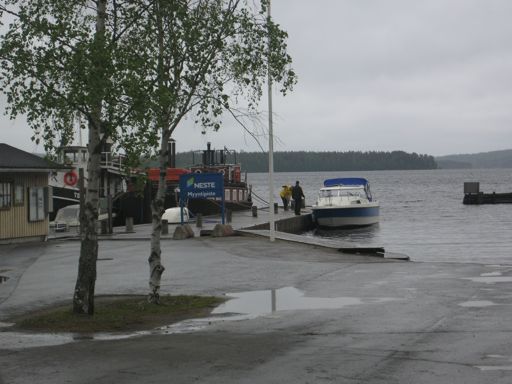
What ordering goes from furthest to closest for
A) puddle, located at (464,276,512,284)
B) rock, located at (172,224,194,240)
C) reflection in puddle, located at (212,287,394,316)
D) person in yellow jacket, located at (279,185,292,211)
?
1. person in yellow jacket, located at (279,185,292,211)
2. rock, located at (172,224,194,240)
3. puddle, located at (464,276,512,284)
4. reflection in puddle, located at (212,287,394,316)

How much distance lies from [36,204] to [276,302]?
1650 cm

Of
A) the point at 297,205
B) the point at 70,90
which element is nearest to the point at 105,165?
the point at 297,205

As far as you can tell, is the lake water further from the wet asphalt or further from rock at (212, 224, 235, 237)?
the wet asphalt

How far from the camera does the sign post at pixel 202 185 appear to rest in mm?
30141

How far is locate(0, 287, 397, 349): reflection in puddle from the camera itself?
426 inches

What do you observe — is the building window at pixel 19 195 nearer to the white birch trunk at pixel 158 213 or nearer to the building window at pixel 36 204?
the building window at pixel 36 204

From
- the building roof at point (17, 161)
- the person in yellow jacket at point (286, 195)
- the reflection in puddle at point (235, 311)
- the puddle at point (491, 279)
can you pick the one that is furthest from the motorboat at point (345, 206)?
the reflection in puddle at point (235, 311)

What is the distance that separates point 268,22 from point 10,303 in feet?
21.5

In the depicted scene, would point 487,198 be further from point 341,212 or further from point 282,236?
point 282,236

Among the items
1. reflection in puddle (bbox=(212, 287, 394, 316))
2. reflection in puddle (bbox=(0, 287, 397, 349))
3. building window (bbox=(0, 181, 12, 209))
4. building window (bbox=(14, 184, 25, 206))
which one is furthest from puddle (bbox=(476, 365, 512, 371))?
building window (bbox=(14, 184, 25, 206))

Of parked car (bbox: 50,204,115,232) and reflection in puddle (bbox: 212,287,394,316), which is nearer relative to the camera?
reflection in puddle (bbox: 212,287,394,316)

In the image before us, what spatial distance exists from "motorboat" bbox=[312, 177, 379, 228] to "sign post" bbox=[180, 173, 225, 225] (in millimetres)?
→ 18462

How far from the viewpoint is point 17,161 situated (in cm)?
2742

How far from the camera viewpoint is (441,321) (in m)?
11.5
